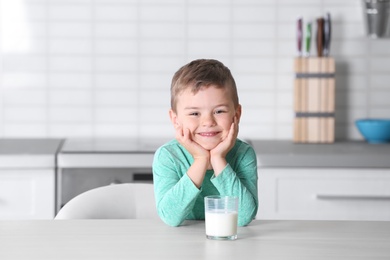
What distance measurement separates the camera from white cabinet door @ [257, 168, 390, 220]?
3025mm

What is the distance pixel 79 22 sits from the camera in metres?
3.58

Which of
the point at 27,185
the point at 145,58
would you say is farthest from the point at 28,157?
the point at 145,58

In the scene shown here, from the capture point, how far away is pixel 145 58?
3.61 meters

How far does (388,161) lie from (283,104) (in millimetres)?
722

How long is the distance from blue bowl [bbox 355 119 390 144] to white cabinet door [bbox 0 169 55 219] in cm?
132

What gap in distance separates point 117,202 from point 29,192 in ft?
2.91

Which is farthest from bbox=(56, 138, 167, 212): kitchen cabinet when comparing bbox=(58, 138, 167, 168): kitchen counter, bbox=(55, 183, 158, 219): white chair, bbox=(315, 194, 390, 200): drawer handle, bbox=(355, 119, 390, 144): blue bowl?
bbox=(355, 119, 390, 144): blue bowl

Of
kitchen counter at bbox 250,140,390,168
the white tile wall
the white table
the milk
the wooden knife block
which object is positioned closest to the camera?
the white table

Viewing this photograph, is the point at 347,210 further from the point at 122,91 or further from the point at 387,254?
the point at 387,254

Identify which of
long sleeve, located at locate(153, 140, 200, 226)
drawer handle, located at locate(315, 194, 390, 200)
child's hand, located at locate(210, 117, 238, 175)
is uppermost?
child's hand, located at locate(210, 117, 238, 175)

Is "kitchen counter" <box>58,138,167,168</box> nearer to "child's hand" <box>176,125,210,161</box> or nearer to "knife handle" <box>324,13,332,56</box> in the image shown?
"knife handle" <box>324,13,332,56</box>

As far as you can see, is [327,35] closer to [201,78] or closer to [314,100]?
[314,100]

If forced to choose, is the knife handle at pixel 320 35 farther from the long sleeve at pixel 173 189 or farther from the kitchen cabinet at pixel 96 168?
the long sleeve at pixel 173 189

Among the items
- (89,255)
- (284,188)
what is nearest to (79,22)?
(284,188)
